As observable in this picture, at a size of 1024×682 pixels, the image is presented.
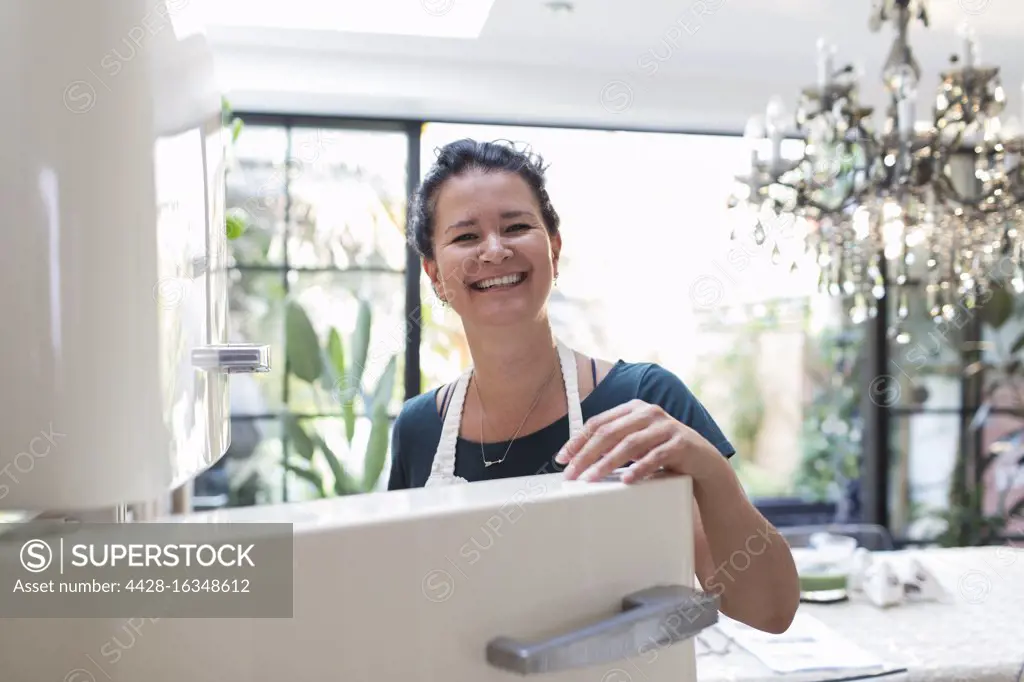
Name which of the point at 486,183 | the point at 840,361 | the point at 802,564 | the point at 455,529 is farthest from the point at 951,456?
the point at 455,529

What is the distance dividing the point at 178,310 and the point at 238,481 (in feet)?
14.6

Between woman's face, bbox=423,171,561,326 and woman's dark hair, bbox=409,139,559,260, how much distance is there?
0.6 inches

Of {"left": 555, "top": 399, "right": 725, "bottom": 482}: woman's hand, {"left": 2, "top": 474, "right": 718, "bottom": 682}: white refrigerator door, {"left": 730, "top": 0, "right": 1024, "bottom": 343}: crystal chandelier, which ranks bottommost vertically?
{"left": 2, "top": 474, "right": 718, "bottom": 682}: white refrigerator door

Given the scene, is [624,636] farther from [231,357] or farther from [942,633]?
[942,633]

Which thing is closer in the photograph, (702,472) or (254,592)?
(254,592)

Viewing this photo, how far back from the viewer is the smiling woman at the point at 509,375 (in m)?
1.15

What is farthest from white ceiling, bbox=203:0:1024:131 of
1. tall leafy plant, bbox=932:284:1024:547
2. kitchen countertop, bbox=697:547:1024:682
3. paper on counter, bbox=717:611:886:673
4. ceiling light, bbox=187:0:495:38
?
paper on counter, bbox=717:611:886:673

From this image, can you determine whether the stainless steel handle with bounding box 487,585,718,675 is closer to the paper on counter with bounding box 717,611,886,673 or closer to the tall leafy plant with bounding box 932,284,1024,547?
the paper on counter with bounding box 717,611,886,673

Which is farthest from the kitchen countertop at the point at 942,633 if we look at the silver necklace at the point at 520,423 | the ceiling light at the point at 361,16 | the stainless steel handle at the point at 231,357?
the ceiling light at the point at 361,16

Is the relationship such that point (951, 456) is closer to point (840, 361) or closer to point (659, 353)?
point (840, 361)

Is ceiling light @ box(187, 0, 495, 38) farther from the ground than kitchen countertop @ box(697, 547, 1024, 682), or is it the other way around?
ceiling light @ box(187, 0, 495, 38)

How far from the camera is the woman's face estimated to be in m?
1.27

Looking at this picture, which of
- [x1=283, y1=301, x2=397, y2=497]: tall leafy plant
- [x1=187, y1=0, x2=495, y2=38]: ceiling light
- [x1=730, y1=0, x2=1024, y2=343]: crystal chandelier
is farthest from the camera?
[x1=283, y1=301, x2=397, y2=497]: tall leafy plant

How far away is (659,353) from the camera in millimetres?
5273
